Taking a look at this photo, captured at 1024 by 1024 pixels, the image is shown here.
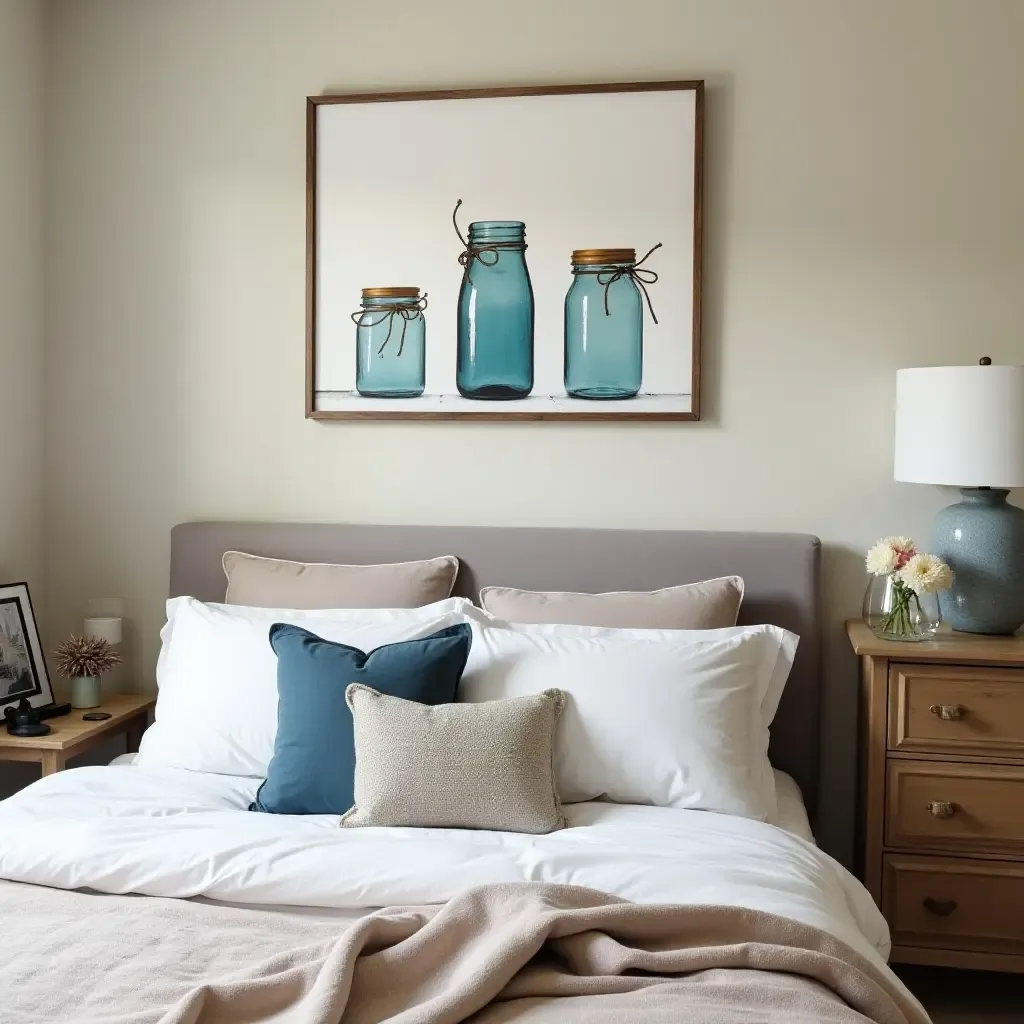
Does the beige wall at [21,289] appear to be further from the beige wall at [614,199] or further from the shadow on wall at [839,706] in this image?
the shadow on wall at [839,706]

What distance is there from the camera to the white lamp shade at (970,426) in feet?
8.70

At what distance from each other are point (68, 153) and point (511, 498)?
1.65 meters

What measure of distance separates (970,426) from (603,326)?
0.97 m

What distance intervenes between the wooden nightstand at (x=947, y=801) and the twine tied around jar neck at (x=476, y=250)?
1.39 m

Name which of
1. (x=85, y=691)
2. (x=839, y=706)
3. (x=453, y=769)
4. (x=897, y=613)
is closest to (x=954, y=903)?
(x=839, y=706)

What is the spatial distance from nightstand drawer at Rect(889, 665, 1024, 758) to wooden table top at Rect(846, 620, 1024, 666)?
38 mm

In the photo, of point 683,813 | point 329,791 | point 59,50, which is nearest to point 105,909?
point 329,791

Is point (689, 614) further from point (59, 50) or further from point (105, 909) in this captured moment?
point (59, 50)

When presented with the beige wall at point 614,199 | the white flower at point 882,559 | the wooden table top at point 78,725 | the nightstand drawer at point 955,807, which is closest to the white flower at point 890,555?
the white flower at point 882,559

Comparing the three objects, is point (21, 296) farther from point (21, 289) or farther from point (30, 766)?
point (30, 766)

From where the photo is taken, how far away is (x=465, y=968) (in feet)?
5.17

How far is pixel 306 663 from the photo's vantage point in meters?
2.49

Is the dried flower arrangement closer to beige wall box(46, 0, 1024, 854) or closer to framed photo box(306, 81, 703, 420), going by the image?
beige wall box(46, 0, 1024, 854)

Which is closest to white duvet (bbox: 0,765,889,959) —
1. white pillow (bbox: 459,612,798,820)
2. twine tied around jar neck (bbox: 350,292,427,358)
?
white pillow (bbox: 459,612,798,820)
